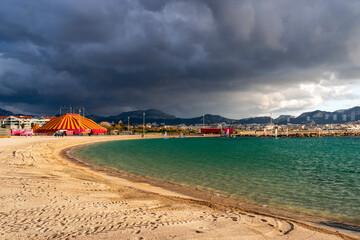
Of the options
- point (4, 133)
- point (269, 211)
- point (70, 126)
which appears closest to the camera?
point (269, 211)

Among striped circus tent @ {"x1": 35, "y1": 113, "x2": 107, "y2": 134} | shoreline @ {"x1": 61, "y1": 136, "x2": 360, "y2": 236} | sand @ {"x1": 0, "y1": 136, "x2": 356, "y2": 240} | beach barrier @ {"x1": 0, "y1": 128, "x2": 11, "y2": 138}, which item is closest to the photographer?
sand @ {"x1": 0, "y1": 136, "x2": 356, "y2": 240}

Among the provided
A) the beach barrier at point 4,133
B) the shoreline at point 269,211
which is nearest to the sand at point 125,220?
the shoreline at point 269,211

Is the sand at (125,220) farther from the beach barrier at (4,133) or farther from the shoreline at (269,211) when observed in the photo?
the beach barrier at (4,133)

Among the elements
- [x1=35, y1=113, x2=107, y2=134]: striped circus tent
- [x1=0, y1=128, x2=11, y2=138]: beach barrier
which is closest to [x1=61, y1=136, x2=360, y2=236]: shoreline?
[x1=0, y1=128, x2=11, y2=138]: beach barrier

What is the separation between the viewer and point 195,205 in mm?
9031

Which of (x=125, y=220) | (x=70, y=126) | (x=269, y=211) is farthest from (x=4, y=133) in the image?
(x=269, y=211)

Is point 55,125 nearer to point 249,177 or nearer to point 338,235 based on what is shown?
point 249,177

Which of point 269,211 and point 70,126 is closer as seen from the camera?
point 269,211

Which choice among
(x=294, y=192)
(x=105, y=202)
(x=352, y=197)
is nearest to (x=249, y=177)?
(x=294, y=192)

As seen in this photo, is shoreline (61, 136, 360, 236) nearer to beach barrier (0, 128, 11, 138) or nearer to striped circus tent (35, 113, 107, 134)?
beach barrier (0, 128, 11, 138)

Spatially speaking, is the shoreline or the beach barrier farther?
the beach barrier

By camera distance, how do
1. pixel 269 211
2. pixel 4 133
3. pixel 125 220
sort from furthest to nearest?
1. pixel 4 133
2. pixel 269 211
3. pixel 125 220

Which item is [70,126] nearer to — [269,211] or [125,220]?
[125,220]

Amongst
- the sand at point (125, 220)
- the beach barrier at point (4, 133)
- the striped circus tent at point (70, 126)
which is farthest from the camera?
the striped circus tent at point (70, 126)
